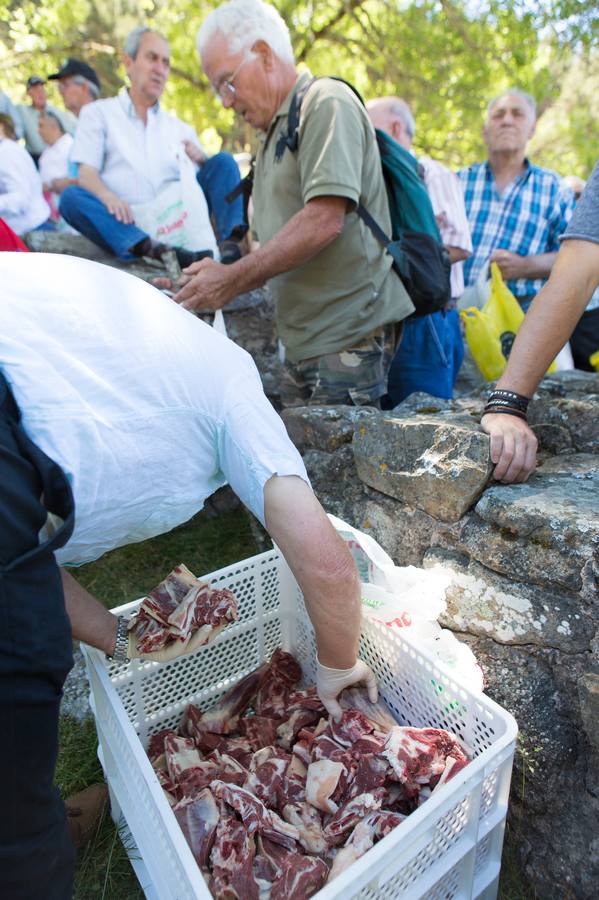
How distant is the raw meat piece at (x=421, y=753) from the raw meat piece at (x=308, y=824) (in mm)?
246

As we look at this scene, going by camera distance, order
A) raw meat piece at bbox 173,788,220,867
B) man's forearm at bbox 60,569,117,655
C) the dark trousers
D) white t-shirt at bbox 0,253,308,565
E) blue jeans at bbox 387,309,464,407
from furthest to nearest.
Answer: blue jeans at bbox 387,309,464,407
man's forearm at bbox 60,569,117,655
raw meat piece at bbox 173,788,220,867
white t-shirt at bbox 0,253,308,565
the dark trousers

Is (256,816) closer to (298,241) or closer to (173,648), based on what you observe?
(173,648)

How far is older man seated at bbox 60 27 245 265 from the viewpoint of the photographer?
135 inches

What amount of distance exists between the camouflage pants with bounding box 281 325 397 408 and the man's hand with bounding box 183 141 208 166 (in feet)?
6.25

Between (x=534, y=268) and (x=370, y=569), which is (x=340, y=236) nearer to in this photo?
(x=370, y=569)

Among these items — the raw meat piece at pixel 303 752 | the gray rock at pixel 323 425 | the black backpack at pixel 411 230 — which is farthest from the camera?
the black backpack at pixel 411 230

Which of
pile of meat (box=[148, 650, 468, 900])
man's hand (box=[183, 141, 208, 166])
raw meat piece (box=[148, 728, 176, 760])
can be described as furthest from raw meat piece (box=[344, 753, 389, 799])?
man's hand (box=[183, 141, 208, 166])

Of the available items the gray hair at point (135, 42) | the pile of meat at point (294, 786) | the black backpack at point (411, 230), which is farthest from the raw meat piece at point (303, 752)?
the gray hair at point (135, 42)

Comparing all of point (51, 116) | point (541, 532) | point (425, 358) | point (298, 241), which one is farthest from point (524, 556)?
point (51, 116)

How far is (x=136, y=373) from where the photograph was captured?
48.4 inches

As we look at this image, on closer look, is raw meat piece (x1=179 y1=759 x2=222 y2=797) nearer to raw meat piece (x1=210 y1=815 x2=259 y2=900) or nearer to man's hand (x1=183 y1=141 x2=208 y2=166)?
raw meat piece (x1=210 y1=815 x2=259 y2=900)

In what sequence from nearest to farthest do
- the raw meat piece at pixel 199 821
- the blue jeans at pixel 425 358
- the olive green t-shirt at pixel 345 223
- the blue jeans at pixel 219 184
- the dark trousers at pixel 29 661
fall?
the dark trousers at pixel 29 661 → the raw meat piece at pixel 199 821 → the olive green t-shirt at pixel 345 223 → the blue jeans at pixel 425 358 → the blue jeans at pixel 219 184

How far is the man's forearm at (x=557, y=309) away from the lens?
1.70m

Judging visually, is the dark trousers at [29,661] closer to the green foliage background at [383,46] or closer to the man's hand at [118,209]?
the man's hand at [118,209]
